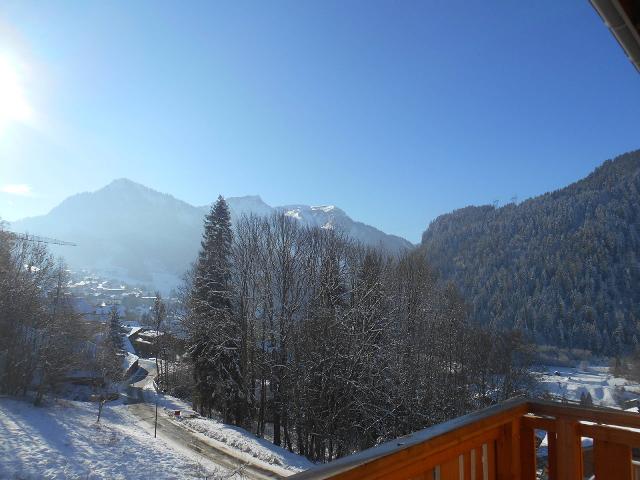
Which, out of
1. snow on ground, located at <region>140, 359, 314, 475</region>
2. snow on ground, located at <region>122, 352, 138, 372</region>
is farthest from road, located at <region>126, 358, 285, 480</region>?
snow on ground, located at <region>122, 352, 138, 372</region>

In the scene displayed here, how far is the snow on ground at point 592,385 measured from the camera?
39.2m

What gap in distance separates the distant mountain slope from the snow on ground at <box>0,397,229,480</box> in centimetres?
4101

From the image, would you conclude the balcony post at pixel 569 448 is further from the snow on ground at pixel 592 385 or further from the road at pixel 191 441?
the snow on ground at pixel 592 385

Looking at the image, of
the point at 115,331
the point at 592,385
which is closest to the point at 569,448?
the point at 115,331

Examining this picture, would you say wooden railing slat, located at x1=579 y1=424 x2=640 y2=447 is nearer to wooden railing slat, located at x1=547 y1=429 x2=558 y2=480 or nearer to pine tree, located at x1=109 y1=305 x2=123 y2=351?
wooden railing slat, located at x1=547 y1=429 x2=558 y2=480

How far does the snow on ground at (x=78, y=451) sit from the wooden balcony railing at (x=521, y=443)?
12.8 m

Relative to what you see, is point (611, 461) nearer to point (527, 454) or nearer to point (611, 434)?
point (611, 434)

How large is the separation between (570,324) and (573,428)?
231 feet

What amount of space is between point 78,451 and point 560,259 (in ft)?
259

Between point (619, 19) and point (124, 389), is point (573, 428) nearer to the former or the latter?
point (619, 19)

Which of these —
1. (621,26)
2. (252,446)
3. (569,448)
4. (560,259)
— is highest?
(560,259)

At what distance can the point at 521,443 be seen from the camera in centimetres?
250

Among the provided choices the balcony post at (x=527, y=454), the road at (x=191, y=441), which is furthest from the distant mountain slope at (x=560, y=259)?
the balcony post at (x=527, y=454)

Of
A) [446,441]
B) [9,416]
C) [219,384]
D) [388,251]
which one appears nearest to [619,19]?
[446,441]
